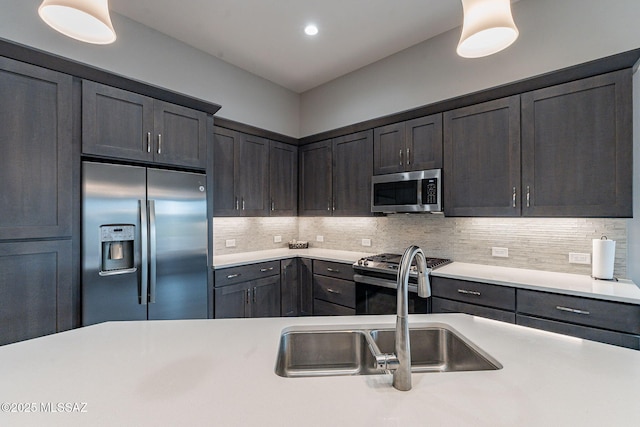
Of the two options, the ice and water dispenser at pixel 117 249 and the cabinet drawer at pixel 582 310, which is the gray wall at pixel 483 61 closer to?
the cabinet drawer at pixel 582 310

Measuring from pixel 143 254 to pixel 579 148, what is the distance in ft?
10.7

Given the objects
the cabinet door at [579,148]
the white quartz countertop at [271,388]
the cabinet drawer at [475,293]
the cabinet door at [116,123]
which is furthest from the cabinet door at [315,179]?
the white quartz countertop at [271,388]

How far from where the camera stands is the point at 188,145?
2.68 m

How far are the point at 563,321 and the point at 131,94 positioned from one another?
3459 mm

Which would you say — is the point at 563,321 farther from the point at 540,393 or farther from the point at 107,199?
the point at 107,199

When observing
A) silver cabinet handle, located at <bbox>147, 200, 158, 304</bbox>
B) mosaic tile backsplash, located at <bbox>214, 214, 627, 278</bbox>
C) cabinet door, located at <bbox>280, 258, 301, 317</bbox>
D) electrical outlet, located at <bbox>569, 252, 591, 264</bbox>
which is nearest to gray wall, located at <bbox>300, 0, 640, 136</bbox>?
mosaic tile backsplash, located at <bbox>214, 214, 627, 278</bbox>

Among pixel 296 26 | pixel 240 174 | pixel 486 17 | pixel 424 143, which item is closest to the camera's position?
pixel 486 17

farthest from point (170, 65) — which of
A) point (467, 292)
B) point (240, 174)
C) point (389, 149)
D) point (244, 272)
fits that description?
point (467, 292)

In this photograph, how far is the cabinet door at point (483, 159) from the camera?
7.89 feet

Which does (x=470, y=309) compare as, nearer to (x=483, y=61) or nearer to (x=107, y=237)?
(x=483, y=61)

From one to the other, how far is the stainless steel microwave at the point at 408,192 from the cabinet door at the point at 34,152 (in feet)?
8.43

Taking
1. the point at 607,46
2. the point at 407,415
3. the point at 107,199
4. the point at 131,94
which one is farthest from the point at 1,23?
the point at 607,46

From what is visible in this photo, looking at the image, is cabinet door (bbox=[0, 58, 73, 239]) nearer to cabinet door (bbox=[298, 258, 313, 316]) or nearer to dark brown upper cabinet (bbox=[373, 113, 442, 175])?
cabinet door (bbox=[298, 258, 313, 316])

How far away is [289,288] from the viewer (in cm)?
350
